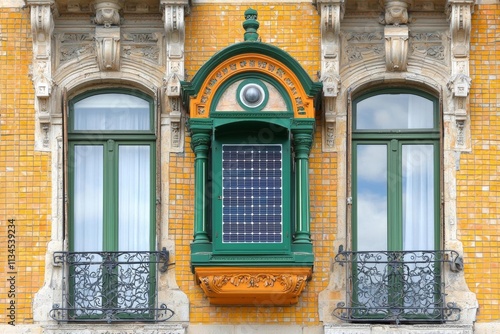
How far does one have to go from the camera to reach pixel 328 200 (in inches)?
961

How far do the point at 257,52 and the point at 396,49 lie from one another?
205 centimetres

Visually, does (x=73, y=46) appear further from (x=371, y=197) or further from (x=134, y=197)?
(x=371, y=197)

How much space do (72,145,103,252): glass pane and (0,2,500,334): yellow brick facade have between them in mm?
503

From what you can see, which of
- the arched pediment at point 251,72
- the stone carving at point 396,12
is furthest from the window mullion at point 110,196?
the stone carving at point 396,12

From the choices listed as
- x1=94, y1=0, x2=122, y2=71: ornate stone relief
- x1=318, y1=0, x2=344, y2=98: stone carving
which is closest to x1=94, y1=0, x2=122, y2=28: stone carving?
x1=94, y1=0, x2=122, y2=71: ornate stone relief

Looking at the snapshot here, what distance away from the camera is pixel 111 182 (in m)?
24.8

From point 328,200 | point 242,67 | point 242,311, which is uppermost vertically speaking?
point 242,67

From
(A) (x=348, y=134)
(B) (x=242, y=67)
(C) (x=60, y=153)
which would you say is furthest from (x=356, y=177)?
(C) (x=60, y=153)

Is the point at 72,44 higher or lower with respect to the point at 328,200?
higher

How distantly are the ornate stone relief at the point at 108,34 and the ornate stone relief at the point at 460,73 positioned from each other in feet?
15.4

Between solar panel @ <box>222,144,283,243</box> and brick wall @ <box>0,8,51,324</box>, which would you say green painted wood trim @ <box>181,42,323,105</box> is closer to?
solar panel @ <box>222,144,283,243</box>

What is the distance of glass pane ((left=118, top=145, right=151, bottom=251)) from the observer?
24625 mm

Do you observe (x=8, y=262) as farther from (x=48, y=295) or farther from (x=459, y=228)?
(x=459, y=228)

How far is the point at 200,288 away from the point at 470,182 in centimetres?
402
